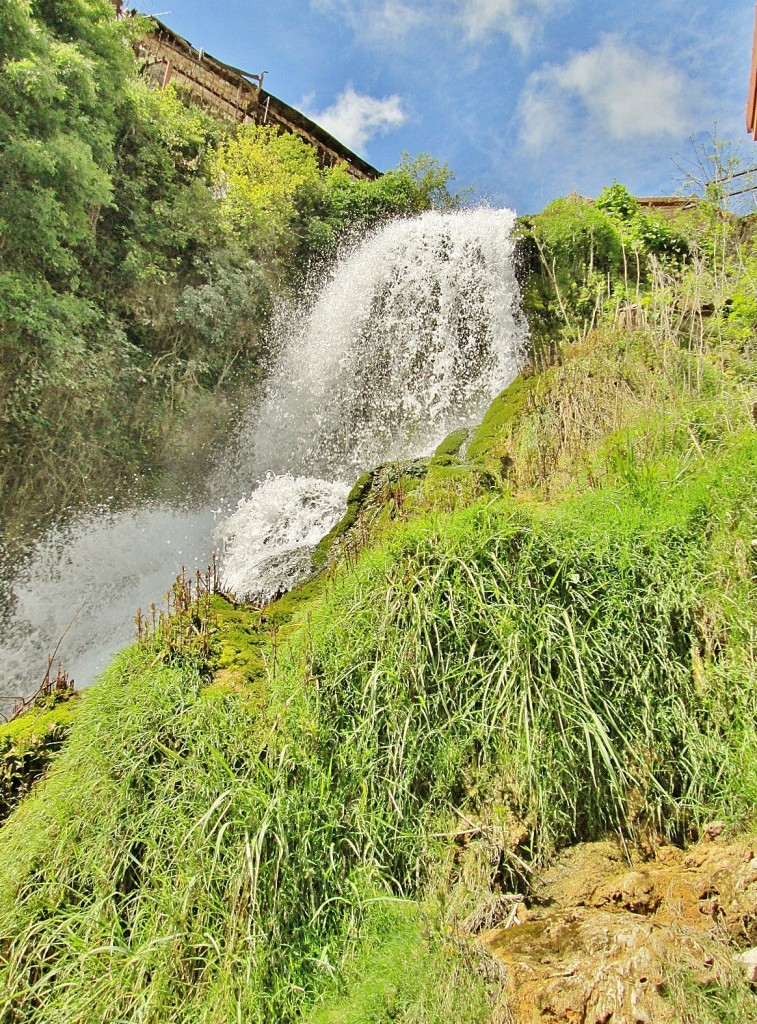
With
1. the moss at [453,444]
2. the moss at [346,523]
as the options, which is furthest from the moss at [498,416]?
the moss at [346,523]

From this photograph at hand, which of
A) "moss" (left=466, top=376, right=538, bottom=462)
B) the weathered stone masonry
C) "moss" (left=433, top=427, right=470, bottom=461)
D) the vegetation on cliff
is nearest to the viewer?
"moss" (left=466, top=376, right=538, bottom=462)

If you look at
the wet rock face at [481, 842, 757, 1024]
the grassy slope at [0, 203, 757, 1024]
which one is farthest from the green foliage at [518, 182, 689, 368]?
the wet rock face at [481, 842, 757, 1024]

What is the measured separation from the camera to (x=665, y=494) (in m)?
3.11

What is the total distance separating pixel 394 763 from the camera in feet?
7.77

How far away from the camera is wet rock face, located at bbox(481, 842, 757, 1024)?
1.46 metres

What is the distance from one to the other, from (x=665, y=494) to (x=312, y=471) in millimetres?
7192

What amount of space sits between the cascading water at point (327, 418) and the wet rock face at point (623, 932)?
482 centimetres

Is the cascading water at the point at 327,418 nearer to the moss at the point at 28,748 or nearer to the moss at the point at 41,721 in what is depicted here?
the moss at the point at 41,721

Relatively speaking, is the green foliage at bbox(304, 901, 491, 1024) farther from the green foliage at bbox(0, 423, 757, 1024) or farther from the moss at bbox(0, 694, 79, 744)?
the moss at bbox(0, 694, 79, 744)

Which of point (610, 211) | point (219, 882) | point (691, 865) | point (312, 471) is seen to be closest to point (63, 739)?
point (219, 882)

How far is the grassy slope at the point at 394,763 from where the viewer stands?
196 centimetres

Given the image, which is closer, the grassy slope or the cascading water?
the grassy slope

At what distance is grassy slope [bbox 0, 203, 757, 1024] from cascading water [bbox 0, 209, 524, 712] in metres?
3.82

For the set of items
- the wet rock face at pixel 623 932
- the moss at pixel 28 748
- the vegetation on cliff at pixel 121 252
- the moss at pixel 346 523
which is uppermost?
the vegetation on cliff at pixel 121 252
